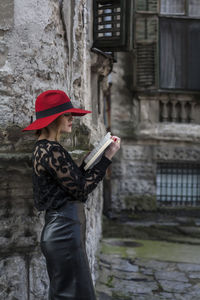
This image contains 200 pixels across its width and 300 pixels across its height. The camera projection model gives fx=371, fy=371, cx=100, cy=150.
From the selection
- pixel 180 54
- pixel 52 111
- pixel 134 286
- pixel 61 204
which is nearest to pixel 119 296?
pixel 134 286

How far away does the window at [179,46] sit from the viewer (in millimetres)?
10312

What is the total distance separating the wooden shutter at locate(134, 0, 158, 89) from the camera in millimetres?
10023

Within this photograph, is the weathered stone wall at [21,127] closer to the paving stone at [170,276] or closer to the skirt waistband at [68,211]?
the skirt waistband at [68,211]

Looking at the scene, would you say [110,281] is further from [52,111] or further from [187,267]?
[52,111]

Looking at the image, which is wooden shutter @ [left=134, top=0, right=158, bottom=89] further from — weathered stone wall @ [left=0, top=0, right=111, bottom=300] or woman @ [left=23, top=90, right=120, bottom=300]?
woman @ [left=23, top=90, right=120, bottom=300]

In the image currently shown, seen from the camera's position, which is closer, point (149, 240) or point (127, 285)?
point (127, 285)

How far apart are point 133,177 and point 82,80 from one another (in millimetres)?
6973

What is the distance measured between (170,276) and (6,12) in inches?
152

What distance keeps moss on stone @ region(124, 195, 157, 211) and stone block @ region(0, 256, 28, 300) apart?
24.3ft

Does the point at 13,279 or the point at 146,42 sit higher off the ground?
the point at 146,42

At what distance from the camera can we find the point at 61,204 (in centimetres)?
228

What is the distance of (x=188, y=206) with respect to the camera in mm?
10508

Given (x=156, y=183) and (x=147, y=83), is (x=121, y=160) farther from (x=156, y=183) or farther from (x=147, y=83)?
(x=147, y=83)

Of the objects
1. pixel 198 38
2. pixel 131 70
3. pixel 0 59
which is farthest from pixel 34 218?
pixel 198 38
